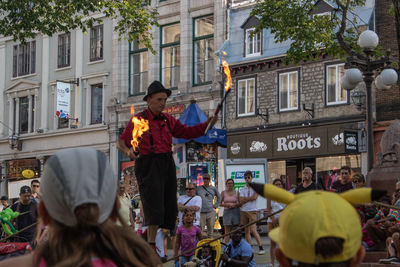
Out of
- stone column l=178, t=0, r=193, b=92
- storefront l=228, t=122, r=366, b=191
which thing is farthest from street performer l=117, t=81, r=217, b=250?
stone column l=178, t=0, r=193, b=92

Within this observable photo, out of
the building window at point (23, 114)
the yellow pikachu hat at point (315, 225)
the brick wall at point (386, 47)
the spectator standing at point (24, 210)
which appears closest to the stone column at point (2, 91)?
the building window at point (23, 114)

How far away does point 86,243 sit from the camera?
2639mm

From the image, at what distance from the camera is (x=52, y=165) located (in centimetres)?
271

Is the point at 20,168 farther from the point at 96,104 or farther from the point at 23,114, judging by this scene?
the point at 96,104

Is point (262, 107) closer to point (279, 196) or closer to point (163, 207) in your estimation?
point (163, 207)

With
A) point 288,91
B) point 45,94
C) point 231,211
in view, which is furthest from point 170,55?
point 231,211

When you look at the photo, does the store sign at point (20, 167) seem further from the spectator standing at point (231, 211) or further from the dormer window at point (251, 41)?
the spectator standing at point (231, 211)

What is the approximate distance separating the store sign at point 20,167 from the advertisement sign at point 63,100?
3817mm

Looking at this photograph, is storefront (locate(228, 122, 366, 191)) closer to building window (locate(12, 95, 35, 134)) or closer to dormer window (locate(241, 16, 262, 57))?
dormer window (locate(241, 16, 262, 57))

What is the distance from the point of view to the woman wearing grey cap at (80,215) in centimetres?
264

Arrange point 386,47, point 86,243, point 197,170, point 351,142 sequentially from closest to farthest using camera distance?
point 86,243 < point 197,170 < point 351,142 < point 386,47

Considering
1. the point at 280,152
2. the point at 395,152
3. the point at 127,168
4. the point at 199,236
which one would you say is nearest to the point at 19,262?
the point at 199,236

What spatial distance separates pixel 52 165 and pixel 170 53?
31495 millimetres

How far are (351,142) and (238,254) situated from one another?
618 inches
